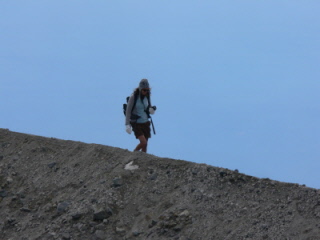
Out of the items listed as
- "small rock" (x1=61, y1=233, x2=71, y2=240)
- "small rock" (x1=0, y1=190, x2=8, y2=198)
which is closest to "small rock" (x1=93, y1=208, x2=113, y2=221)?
"small rock" (x1=61, y1=233, x2=71, y2=240)

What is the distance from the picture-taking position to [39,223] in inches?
583

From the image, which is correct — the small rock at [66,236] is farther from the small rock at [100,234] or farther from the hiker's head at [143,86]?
the hiker's head at [143,86]

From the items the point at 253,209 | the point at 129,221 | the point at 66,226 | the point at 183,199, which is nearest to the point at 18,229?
the point at 66,226

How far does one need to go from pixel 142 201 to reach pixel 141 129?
9.96 ft

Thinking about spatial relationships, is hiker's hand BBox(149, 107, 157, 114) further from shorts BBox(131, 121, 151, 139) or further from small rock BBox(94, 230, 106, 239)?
small rock BBox(94, 230, 106, 239)

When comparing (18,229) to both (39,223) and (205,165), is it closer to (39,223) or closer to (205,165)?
(39,223)

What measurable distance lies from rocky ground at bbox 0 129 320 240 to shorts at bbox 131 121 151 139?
638 mm

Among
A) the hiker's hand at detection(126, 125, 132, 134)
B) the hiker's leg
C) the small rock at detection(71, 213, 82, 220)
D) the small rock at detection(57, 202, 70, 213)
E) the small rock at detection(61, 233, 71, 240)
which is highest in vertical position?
the hiker's hand at detection(126, 125, 132, 134)

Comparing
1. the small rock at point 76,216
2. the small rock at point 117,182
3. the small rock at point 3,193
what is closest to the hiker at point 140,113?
the small rock at point 117,182

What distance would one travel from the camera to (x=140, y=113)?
16.7 meters

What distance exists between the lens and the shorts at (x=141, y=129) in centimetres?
1677

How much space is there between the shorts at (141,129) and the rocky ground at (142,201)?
2.09 feet

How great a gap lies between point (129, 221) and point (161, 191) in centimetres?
99

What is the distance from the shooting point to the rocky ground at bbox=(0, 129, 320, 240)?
41.3ft
